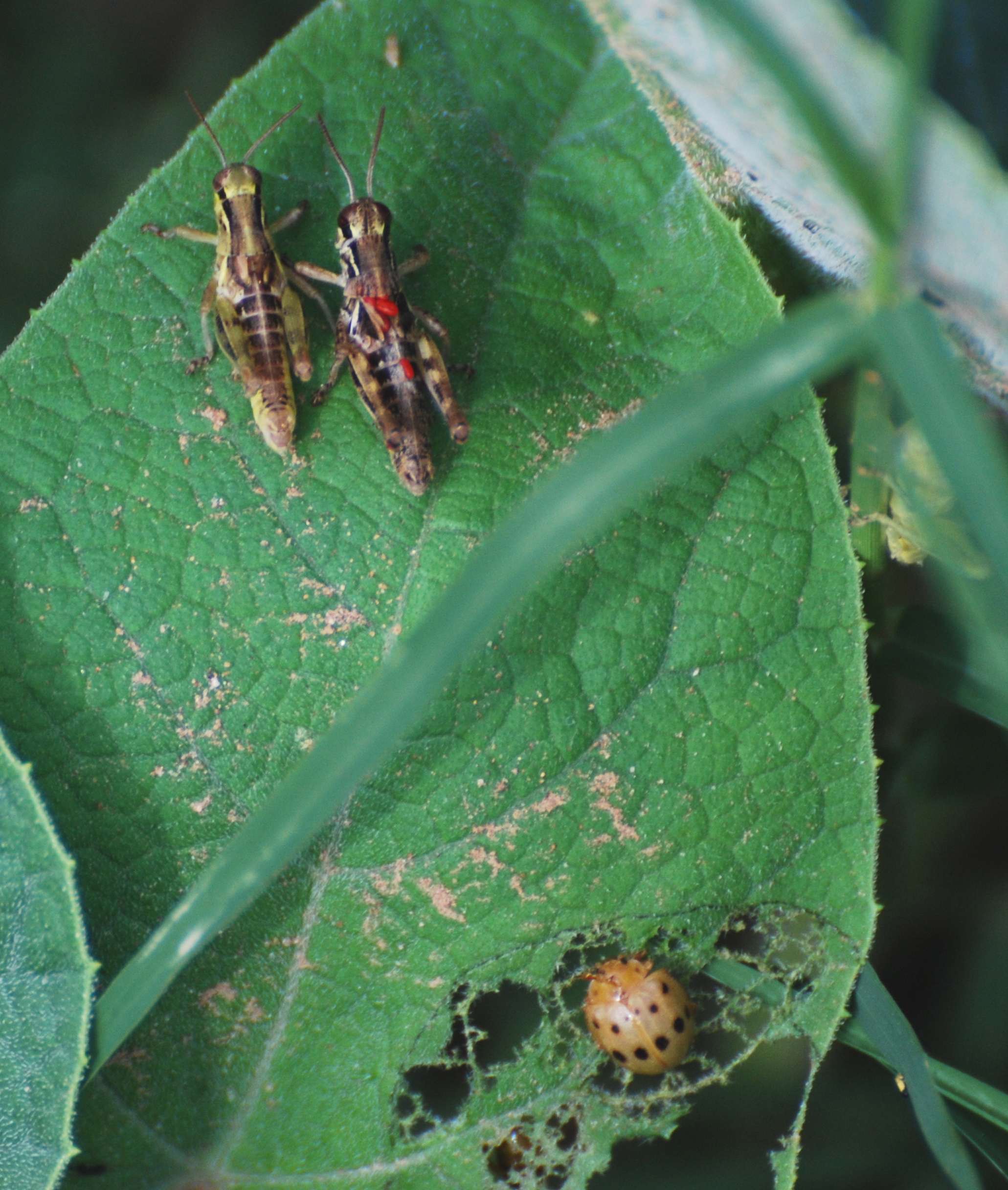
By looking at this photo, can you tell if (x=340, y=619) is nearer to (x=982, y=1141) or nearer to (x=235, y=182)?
(x=235, y=182)

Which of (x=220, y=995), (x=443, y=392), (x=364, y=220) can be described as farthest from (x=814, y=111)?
(x=220, y=995)

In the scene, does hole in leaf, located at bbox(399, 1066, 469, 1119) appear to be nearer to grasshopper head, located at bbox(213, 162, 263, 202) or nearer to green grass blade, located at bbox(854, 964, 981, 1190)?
green grass blade, located at bbox(854, 964, 981, 1190)

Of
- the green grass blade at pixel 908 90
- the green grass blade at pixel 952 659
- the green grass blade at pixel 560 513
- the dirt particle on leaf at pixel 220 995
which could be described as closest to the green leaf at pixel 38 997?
the dirt particle on leaf at pixel 220 995

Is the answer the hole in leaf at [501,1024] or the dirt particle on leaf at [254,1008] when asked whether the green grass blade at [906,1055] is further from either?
the dirt particle on leaf at [254,1008]

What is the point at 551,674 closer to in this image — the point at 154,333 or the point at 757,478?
the point at 757,478

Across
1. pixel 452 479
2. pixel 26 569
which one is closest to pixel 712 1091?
pixel 452 479
